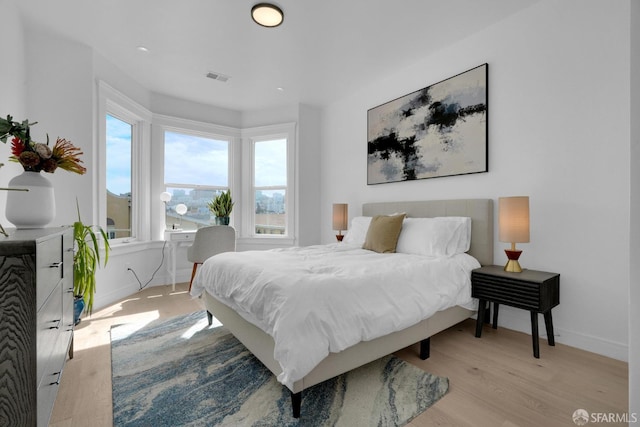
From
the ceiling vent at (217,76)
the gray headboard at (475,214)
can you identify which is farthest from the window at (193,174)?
the gray headboard at (475,214)

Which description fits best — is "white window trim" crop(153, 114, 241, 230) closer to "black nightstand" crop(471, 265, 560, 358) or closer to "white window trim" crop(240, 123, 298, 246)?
"white window trim" crop(240, 123, 298, 246)

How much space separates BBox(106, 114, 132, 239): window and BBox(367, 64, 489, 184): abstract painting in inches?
127

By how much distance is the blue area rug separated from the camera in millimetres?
1499

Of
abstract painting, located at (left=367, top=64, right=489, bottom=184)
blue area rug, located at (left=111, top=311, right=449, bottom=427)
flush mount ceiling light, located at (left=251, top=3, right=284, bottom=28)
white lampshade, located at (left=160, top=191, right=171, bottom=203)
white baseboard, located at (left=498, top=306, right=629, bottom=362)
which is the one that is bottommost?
blue area rug, located at (left=111, top=311, right=449, bottom=427)

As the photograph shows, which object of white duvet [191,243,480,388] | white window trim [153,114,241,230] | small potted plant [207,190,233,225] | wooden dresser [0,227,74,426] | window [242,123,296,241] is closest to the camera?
wooden dresser [0,227,74,426]

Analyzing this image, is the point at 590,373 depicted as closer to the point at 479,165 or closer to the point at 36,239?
the point at 479,165

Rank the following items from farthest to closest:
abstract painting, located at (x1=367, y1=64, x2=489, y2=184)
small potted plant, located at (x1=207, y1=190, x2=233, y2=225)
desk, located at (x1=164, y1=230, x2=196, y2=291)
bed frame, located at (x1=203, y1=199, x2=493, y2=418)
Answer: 1. small potted plant, located at (x1=207, y1=190, x2=233, y2=225)
2. desk, located at (x1=164, y1=230, x2=196, y2=291)
3. abstract painting, located at (x1=367, y1=64, x2=489, y2=184)
4. bed frame, located at (x1=203, y1=199, x2=493, y2=418)

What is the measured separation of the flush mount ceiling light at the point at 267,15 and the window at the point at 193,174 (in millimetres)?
2581

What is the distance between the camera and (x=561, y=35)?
2283 mm

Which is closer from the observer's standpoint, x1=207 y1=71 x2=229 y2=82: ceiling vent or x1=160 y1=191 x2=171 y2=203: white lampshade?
x1=207 y1=71 x2=229 y2=82: ceiling vent

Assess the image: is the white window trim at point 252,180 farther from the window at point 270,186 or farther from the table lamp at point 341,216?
the table lamp at point 341,216

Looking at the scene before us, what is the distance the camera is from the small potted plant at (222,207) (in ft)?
14.4

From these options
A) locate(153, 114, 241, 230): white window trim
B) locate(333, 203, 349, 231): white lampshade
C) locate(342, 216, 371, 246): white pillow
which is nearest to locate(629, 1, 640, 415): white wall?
locate(342, 216, 371, 246): white pillow

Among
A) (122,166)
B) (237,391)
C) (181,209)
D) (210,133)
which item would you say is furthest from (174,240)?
(237,391)
